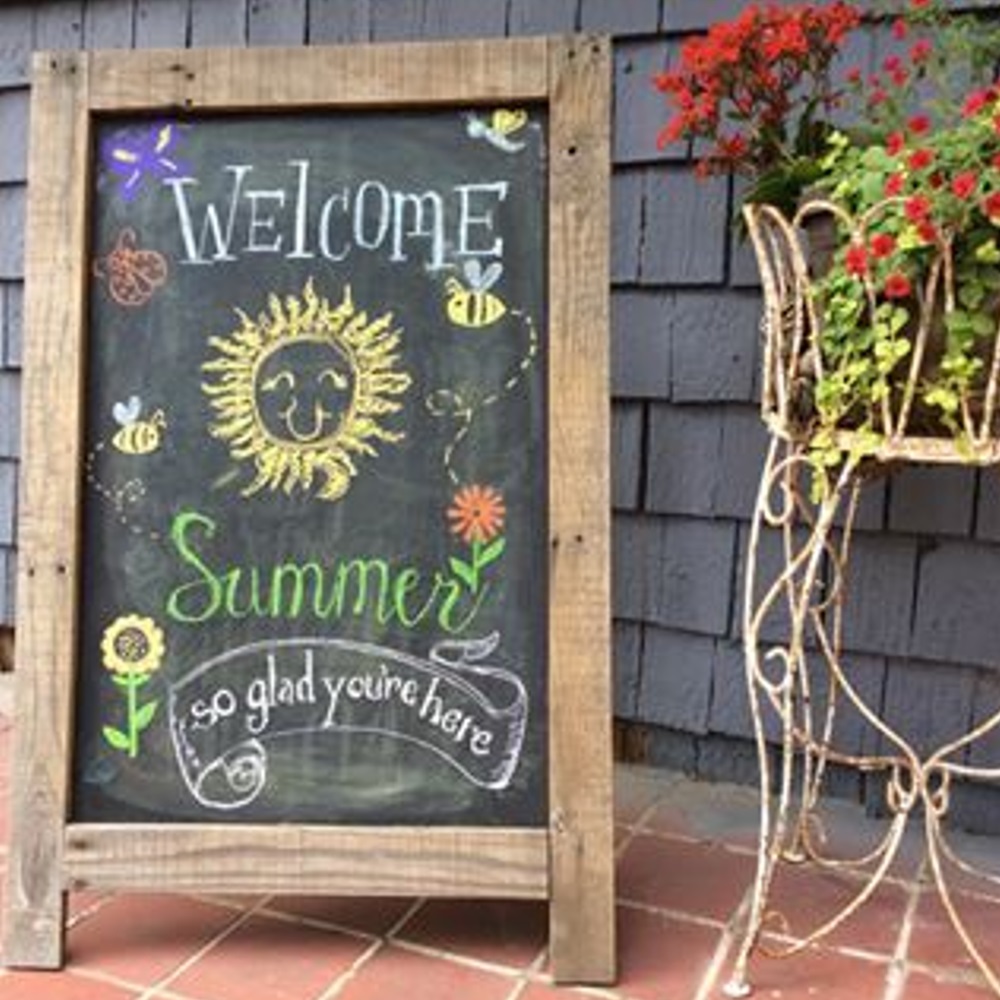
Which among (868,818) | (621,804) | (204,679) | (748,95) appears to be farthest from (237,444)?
(868,818)

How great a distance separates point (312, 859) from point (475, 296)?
2.65 feet

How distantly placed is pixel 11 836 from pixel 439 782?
0.60 metres

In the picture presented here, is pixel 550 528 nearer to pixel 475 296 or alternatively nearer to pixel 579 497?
pixel 579 497

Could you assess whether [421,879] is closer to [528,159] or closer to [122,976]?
[122,976]

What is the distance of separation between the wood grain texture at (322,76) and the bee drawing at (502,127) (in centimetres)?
2

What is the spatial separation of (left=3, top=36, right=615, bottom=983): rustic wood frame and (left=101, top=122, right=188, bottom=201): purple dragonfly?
0.04 metres

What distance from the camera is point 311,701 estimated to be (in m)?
1.84

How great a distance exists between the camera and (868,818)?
241 cm

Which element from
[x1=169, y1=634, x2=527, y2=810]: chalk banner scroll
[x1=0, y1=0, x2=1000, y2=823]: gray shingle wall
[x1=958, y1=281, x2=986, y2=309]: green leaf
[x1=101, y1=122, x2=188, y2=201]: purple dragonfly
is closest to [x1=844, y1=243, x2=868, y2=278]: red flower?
[x1=958, y1=281, x2=986, y2=309]: green leaf

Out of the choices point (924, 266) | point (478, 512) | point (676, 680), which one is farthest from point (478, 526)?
point (676, 680)

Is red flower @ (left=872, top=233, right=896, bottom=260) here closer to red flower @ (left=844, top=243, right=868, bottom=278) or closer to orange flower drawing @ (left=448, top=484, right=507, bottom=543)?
red flower @ (left=844, top=243, right=868, bottom=278)

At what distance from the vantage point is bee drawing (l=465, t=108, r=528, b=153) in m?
1.80

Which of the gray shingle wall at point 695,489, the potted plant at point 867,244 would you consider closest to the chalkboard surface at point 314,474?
the potted plant at point 867,244

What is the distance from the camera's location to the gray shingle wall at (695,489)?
2324 millimetres
